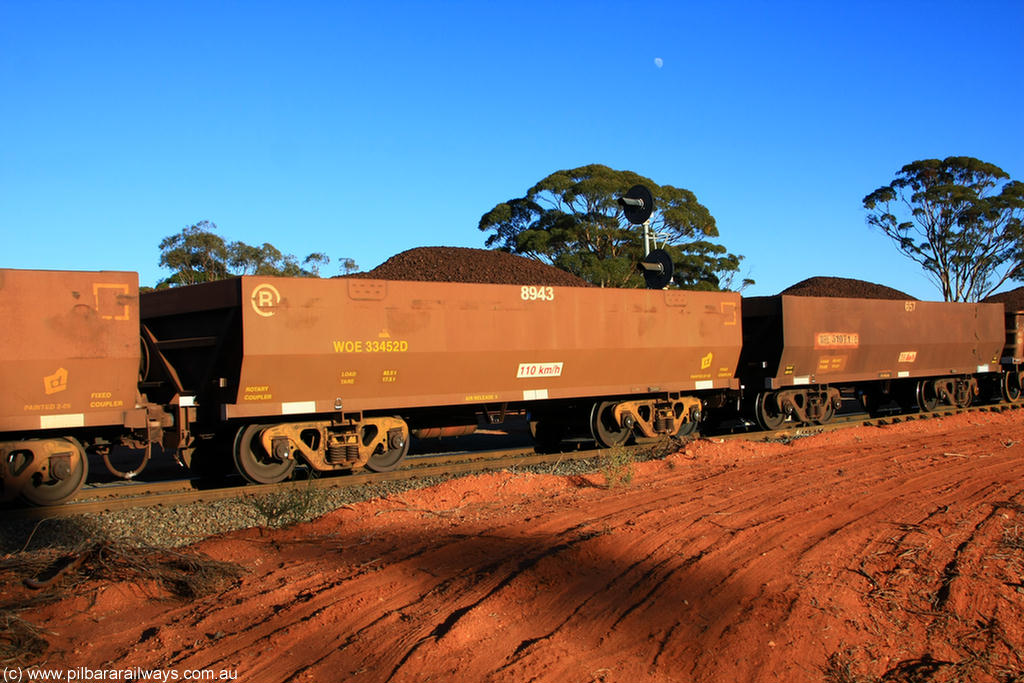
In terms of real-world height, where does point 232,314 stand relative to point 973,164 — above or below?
below

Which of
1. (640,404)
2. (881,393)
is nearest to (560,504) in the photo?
(640,404)

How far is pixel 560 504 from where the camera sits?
28.0 feet

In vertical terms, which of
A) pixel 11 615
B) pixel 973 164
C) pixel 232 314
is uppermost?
pixel 973 164

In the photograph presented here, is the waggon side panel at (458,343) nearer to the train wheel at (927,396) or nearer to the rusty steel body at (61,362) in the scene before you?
the rusty steel body at (61,362)

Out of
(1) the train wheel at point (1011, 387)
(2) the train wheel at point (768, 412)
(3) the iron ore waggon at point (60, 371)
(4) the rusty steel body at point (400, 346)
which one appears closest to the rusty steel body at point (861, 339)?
(2) the train wheel at point (768, 412)

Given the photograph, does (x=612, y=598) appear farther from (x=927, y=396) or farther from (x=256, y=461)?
(x=927, y=396)

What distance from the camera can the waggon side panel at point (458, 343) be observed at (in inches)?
414

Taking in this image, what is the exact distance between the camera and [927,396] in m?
20.9

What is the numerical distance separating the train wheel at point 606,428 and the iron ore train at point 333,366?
0.03 metres

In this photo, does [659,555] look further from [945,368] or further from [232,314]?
[945,368]

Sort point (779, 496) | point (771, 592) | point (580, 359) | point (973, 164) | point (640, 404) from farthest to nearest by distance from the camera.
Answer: point (973, 164)
point (640, 404)
point (580, 359)
point (779, 496)
point (771, 592)

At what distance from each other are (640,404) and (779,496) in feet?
20.0

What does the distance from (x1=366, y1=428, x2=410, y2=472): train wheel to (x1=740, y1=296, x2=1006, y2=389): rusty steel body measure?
325 inches

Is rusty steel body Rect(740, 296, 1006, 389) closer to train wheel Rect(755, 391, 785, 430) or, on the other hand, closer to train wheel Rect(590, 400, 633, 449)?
train wheel Rect(755, 391, 785, 430)
